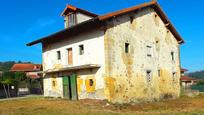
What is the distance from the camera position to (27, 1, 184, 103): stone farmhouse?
20266 millimetres

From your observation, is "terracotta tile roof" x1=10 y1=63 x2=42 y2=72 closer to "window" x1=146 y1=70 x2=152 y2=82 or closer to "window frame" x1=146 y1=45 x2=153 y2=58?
"window frame" x1=146 y1=45 x2=153 y2=58

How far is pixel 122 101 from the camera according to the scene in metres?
20.7

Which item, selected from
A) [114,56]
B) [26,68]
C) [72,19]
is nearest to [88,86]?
[114,56]

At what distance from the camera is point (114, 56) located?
20.5 metres

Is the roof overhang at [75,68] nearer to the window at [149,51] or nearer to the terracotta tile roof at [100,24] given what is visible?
the terracotta tile roof at [100,24]

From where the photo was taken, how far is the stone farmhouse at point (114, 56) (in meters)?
20.3

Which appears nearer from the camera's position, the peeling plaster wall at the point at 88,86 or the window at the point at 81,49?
the peeling plaster wall at the point at 88,86

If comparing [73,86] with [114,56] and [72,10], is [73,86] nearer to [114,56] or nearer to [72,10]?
[114,56]

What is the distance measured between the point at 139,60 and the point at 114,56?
356 centimetres

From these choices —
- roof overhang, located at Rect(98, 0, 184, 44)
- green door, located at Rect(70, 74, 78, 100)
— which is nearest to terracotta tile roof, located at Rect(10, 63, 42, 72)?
roof overhang, located at Rect(98, 0, 184, 44)

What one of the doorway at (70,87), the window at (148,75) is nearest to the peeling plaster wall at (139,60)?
the window at (148,75)

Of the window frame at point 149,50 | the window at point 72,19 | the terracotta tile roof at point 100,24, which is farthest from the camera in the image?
the window at point 72,19

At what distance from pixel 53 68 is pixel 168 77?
11539mm

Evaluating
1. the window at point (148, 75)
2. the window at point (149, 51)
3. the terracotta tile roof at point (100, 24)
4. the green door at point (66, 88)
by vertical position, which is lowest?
the green door at point (66, 88)
